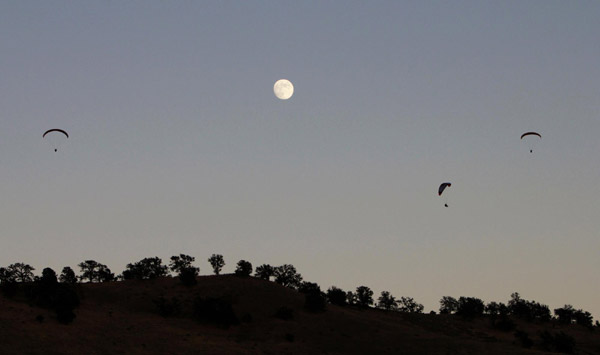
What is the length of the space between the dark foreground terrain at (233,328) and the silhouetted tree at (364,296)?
7541 millimetres

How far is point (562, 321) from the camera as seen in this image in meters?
113

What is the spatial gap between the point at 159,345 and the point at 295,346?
54.7ft

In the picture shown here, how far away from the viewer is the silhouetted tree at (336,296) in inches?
4331

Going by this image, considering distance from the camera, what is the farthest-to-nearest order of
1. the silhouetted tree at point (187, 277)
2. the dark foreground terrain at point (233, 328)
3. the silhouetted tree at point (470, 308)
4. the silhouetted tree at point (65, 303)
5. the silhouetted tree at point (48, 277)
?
the silhouetted tree at point (470, 308) < the silhouetted tree at point (187, 277) < the silhouetted tree at point (48, 277) < the silhouetted tree at point (65, 303) < the dark foreground terrain at point (233, 328)

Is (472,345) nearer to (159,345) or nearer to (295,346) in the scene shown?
(295,346)

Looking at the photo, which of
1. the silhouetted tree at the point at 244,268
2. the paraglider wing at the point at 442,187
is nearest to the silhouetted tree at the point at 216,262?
the silhouetted tree at the point at 244,268

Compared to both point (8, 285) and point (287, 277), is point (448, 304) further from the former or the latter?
point (8, 285)

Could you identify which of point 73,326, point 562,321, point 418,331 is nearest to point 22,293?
point 73,326

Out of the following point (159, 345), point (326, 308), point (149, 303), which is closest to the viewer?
point (159, 345)

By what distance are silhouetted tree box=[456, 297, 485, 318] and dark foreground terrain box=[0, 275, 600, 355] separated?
2.92m

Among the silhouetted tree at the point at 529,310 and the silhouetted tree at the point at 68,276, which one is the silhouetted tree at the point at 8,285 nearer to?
the silhouetted tree at the point at 68,276

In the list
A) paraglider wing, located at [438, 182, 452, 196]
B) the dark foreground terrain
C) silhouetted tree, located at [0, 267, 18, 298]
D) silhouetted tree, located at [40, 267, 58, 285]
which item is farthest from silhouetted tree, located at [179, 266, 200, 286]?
paraglider wing, located at [438, 182, 452, 196]

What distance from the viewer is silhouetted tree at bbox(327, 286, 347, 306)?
11000 centimetres

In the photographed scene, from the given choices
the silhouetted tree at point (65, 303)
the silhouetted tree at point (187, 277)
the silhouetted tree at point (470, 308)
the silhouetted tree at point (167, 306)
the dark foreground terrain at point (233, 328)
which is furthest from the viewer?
the silhouetted tree at point (470, 308)
